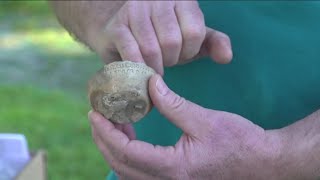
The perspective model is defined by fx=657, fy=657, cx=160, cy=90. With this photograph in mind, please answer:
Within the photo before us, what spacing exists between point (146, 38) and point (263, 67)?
301 millimetres

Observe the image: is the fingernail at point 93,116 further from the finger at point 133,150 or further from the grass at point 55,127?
the grass at point 55,127

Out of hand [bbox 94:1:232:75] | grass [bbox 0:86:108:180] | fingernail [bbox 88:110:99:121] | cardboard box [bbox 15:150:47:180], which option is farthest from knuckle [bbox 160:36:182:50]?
grass [bbox 0:86:108:180]

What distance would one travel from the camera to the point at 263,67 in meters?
1.51

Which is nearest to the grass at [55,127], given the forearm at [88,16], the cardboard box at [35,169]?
the forearm at [88,16]

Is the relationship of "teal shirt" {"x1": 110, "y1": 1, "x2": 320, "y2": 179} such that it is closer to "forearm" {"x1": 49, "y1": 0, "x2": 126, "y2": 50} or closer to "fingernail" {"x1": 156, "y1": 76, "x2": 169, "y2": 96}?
"forearm" {"x1": 49, "y1": 0, "x2": 126, "y2": 50}

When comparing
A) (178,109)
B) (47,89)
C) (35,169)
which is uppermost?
(178,109)

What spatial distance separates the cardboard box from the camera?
1452 millimetres

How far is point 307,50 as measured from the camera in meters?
1.47

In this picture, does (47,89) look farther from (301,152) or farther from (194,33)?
(301,152)

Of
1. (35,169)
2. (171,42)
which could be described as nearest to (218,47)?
(171,42)

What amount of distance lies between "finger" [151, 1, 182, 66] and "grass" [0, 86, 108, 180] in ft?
7.20

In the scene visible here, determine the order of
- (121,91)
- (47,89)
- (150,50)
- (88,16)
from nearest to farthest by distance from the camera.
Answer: (121,91) < (150,50) < (88,16) < (47,89)

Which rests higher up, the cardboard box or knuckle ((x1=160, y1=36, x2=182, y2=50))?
knuckle ((x1=160, y1=36, x2=182, y2=50))

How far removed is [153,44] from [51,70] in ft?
12.9
